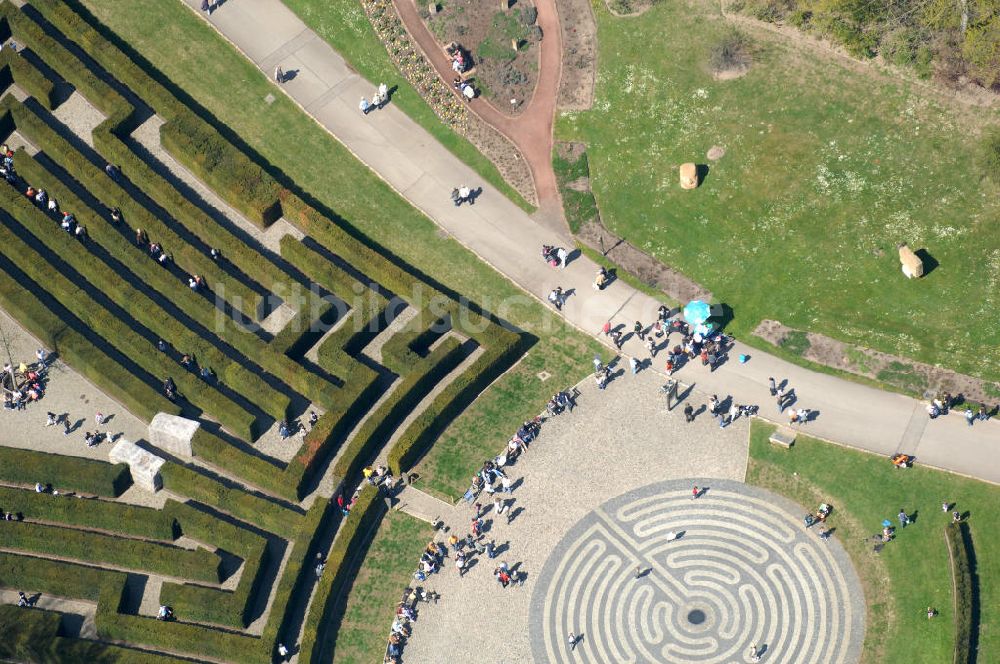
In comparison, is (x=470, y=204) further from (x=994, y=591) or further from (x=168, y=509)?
(x=994, y=591)

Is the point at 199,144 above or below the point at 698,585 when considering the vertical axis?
above

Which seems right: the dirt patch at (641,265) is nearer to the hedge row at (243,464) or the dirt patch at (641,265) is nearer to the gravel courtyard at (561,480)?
the gravel courtyard at (561,480)

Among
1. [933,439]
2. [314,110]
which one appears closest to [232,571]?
[314,110]

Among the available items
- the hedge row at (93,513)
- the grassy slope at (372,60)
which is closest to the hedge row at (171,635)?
the hedge row at (93,513)

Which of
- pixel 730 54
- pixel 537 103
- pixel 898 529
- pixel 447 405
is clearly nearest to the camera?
pixel 898 529

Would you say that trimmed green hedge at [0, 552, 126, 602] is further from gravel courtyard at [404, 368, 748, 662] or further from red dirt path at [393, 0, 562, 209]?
red dirt path at [393, 0, 562, 209]

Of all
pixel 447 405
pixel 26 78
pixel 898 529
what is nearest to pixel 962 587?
pixel 898 529

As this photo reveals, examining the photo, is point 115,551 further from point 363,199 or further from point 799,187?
point 799,187
